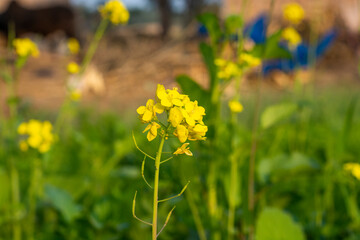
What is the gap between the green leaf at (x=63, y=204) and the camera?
100 cm

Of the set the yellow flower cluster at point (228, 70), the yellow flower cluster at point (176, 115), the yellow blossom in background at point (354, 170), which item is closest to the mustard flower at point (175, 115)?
the yellow flower cluster at point (176, 115)

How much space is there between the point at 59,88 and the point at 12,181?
11.0 feet

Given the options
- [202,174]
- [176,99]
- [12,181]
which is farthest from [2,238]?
[176,99]

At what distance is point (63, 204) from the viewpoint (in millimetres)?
1007

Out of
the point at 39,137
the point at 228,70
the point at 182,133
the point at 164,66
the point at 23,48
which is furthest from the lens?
the point at 164,66

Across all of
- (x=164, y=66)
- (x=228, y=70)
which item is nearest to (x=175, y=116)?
(x=228, y=70)

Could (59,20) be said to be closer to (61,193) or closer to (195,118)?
(61,193)

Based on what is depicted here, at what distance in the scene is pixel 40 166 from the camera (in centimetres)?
111

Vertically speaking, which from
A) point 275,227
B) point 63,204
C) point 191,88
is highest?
point 191,88

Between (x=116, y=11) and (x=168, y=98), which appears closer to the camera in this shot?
(x=168, y=98)

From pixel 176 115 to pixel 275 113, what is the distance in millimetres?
559

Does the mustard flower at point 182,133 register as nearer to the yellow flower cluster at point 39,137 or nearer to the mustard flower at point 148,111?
the mustard flower at point 148,111

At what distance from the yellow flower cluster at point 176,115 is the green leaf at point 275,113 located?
1.68 feet

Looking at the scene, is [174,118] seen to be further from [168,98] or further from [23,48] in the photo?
[23,48]
